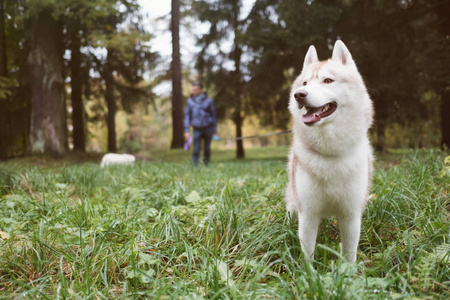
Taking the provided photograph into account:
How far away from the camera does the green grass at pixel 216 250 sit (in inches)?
60.4

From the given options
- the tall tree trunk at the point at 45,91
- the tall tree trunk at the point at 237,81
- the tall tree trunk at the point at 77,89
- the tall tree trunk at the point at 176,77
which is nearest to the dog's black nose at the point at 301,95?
the tall tree trunk at the point at 45,91

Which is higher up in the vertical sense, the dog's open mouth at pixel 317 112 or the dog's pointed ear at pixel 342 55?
the dog's pointed ear at pixel 342 55

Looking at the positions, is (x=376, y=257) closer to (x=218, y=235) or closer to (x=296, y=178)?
(x=296, y=178)

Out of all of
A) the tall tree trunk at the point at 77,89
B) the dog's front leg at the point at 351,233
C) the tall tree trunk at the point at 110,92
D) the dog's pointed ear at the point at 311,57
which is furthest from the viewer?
the tall tree trunk at the point at 110,92

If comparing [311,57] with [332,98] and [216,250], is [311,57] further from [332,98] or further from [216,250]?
[216,250]

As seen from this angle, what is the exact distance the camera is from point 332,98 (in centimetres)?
185

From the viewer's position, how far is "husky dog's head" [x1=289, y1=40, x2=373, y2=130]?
181 centimetres

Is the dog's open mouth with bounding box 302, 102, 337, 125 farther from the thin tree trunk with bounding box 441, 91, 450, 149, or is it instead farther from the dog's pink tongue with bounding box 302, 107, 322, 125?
the thin tree trunk with bounding box 441, 91, 450, 149

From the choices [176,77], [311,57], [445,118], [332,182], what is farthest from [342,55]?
[176,77]

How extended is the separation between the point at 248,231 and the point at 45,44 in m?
10.00

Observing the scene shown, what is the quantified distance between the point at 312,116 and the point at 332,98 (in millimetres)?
166

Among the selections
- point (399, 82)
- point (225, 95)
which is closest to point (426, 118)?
point (399, 82)

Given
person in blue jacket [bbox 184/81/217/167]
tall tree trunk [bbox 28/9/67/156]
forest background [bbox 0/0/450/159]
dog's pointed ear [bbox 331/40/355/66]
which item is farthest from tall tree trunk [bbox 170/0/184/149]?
dog's pointed ear [bbox 331/40/355/66]

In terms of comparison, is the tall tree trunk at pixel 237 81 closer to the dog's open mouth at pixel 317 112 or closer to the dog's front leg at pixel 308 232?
the dog's open mouth at pixel 317 112
